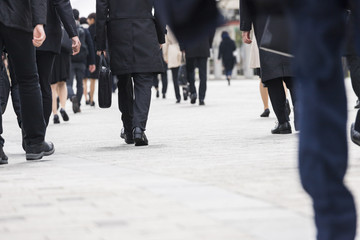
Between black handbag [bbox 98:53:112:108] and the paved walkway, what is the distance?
0.47 m

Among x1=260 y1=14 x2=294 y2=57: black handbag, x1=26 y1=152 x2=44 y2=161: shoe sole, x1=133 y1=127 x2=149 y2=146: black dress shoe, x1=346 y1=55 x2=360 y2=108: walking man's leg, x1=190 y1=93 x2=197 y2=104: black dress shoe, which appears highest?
x1=260 y1=14 x2=294 y2=57: black handbag

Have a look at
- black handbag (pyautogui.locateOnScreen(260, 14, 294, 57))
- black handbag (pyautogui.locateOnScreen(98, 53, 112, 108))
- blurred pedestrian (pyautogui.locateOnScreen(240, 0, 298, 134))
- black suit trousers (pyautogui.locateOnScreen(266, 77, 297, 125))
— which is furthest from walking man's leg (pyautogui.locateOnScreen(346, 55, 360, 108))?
black handbag (pyautogui.locateOnScreen(260, 14, 294, 57))

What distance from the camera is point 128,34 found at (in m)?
9.47

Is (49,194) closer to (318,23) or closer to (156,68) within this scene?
(318,23)

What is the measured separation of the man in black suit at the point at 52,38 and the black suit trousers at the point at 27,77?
81 centimetres

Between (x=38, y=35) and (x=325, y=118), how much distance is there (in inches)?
198

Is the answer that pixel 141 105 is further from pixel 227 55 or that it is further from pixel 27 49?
pixel 227 55

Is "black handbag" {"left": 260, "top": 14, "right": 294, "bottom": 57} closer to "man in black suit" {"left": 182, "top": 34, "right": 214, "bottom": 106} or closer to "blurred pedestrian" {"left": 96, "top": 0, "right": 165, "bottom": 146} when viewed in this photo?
"blurred pedestrian" {"left": 96, "top": 0, "right": 165, "bottom": 146}

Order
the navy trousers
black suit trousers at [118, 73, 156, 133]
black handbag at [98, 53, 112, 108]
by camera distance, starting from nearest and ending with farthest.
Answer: the navy trousers → black suit trousers at [118, 73, 156, 133] → black handbag at [98, 53, 112, 108]

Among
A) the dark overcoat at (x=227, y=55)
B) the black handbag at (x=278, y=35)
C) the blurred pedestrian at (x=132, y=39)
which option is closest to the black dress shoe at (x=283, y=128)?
the blurred pedestrian at (x=132, y=39)

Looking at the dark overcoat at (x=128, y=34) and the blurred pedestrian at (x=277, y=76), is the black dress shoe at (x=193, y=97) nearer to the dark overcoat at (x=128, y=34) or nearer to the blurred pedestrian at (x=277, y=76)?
the blurred pedestrian at (x=277, y=76)

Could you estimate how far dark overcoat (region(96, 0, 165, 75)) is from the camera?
371 inches

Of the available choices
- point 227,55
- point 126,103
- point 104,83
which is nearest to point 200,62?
point 126,103

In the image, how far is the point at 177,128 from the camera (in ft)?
40.0
